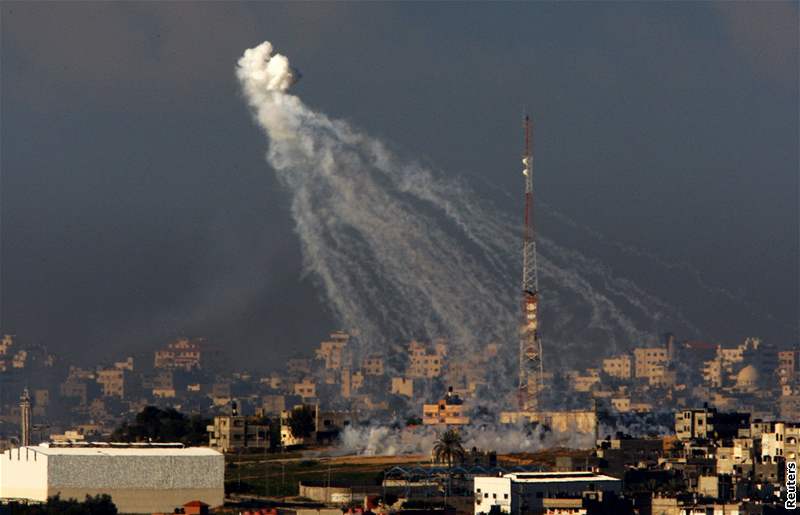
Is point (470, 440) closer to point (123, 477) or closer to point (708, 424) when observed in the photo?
point (708, 424)

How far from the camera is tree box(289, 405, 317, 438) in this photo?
482 ft

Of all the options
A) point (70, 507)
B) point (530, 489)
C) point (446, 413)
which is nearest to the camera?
point (530, 489)

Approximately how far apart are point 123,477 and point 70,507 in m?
6.56

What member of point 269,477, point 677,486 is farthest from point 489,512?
point 269,477

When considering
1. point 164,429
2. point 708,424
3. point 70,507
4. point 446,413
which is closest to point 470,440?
point 708,424

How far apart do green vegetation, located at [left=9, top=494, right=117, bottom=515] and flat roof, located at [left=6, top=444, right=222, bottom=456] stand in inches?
195

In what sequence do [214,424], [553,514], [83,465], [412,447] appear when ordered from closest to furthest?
[553,514] < [83,465] < [412,447] < [214,424]

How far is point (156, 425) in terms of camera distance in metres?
149

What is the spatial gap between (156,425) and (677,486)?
1929 inches

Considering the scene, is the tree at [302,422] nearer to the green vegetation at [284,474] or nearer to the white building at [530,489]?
the green vegetation at [284,474]

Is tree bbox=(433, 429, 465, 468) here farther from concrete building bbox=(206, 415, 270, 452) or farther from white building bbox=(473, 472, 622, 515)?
concrete building bbox=(206, 415, 270, 452)

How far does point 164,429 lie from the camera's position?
148 m

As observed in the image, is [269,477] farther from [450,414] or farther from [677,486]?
[450,414]

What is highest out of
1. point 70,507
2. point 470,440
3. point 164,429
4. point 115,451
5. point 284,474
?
point 164,429
